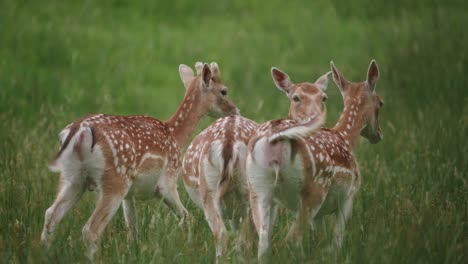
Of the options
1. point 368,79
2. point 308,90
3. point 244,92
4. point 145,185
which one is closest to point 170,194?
point 145,185

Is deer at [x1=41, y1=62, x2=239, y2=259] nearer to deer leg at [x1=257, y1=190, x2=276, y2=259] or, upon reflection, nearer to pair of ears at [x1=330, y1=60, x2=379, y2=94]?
deer leg at [x1=257, y1=190, x2=276, y2=259]

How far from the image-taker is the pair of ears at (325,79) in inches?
319

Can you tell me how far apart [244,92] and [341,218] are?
7.40 metres

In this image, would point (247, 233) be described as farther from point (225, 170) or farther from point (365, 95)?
point (365, 95)

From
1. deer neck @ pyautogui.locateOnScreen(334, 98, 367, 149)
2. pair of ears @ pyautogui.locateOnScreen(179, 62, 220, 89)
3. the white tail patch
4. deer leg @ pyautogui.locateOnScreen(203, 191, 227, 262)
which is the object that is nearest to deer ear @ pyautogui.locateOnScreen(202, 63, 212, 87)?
pair of ears @ pyautogui.locateOnScreen(179, 62, 220, 89)

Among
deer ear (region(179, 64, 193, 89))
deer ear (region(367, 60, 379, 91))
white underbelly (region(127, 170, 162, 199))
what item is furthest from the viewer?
deer ear (region(179, 64, 193, 89))

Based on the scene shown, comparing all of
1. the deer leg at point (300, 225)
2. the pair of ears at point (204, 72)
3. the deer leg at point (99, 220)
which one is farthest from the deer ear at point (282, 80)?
the deer leg at point (99, 220)

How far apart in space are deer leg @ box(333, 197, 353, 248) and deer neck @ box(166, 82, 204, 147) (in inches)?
71.4

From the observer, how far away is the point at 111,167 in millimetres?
7133

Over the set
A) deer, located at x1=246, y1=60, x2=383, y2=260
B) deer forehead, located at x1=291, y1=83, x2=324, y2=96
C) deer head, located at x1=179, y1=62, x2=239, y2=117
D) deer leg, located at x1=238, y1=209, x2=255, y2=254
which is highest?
deer forehead, located at x1=291, y1=83, x2=324, y2=96

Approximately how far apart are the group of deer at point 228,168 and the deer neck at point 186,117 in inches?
14.3

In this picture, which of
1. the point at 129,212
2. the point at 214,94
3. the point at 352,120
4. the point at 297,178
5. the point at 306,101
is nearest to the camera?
the point at 297,178

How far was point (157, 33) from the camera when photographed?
17.0m

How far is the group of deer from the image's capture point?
6.73 meters
